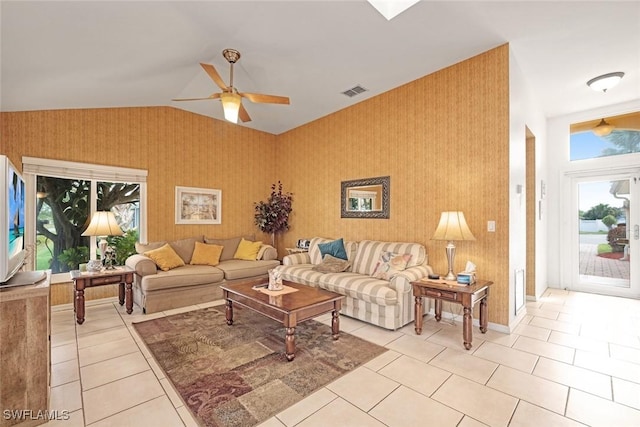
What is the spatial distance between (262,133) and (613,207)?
6.58m

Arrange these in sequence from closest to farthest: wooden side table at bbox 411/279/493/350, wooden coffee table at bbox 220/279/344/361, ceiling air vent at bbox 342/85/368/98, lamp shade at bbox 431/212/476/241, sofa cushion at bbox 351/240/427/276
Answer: wooden coffee table at bbox 220/279/344/361
wooden side table at bbox 411/279/493/350
lamp shade at bbox 431/212/476/241
sofa cushion at bbox 351/240/427/276
ceiling air vent at bbox 342/85/368/98

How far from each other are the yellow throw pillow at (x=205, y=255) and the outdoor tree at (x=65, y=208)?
5.05 ft

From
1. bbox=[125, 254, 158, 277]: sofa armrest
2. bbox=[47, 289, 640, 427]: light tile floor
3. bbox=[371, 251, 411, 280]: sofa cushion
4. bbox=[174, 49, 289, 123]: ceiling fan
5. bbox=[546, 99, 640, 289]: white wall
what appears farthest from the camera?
bbox=[546, 99, 640, 289]: white wall

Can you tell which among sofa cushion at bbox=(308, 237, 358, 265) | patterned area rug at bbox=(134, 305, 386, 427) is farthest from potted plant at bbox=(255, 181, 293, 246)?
patterned area rug at bbox=(134, 305, 386, 427)

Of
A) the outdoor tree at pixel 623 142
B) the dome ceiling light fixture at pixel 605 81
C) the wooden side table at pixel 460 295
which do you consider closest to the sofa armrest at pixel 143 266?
the wooden side table at pixel 460 295

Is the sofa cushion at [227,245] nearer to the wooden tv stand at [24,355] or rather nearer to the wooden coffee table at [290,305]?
the wooden coffee table at [290,305]

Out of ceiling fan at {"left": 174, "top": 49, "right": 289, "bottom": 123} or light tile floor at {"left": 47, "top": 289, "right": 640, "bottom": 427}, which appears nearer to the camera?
light tile floor at {"left": 47, "top": 289, "right": 640, "bottom": 427}

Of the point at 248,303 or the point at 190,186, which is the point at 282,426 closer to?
the point at 248,303

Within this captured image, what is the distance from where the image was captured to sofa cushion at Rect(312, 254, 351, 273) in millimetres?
4218

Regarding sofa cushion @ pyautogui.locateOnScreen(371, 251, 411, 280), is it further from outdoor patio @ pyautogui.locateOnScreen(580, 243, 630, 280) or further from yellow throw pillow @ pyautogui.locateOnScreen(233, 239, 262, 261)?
outdoor patio @ pyautogui.locateOnScreen(580, 243, 630, 280)

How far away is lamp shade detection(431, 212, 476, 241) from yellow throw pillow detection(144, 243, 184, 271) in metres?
3.78

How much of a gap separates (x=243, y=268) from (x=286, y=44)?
3306 millimetres

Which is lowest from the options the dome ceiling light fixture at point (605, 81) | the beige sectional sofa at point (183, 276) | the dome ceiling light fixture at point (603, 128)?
the beige sectional sofa at point (183, 276)

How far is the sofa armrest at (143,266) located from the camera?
3.97 m
